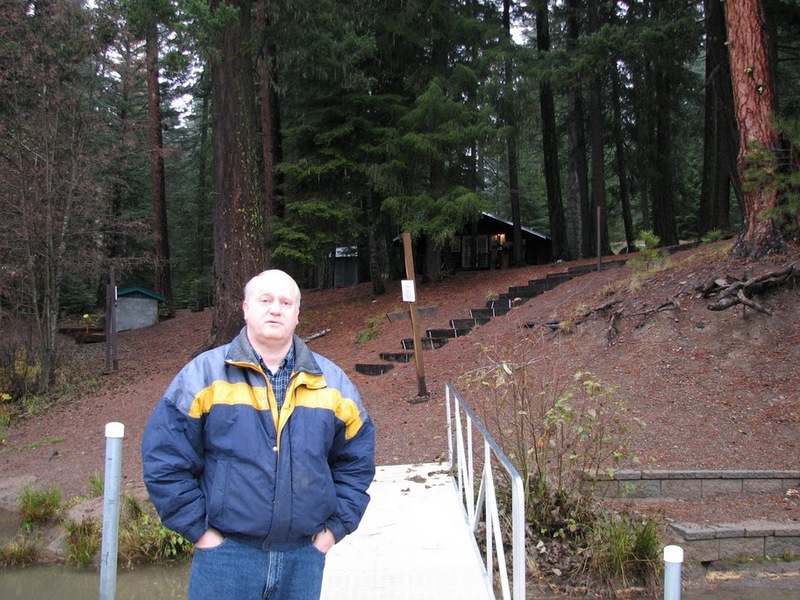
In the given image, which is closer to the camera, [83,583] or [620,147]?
[83,583]

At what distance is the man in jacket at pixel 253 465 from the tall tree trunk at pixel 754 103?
8754 mm

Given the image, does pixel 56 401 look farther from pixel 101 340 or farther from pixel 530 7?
pixel 530 7

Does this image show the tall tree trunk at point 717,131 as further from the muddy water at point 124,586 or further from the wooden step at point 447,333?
the muddy water at point 124,586

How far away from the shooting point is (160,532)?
5.66 m

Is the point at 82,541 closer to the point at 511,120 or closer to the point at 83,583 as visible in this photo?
the point at 83,583

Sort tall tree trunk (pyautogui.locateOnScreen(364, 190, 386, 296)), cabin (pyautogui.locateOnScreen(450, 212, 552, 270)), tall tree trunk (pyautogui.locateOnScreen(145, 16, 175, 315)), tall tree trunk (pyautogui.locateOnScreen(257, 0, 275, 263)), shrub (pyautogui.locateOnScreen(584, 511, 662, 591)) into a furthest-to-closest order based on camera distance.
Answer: cabin (pyautogui.locateOnScreen(450, 212, 552, 270))
tall tree trunk (pyautogui.locateOnScreen(145, 16, 175, 315))
tall tree trunk (pyautogui.locateOnScreen(364, 190, 386, 296))
tall tree trunk (pyautogui.locateOnScreen(257, 0, 275, 263))
shrub (pyautogui.locateOnScreen(584, 511, 662, 591))

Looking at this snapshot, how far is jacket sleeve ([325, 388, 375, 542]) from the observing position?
2.41 meters

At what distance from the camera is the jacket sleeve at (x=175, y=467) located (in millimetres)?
2176

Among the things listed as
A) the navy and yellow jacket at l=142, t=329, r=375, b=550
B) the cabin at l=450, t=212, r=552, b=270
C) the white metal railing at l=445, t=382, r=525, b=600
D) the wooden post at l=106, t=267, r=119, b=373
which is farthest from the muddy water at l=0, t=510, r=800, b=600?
the cabin at l=450, t=212, r=552, b=270

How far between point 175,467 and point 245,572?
41cm

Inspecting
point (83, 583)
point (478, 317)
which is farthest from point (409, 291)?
point (478, 317)

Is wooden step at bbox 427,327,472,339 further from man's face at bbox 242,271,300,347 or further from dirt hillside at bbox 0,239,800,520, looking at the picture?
man's face at bbox 242,271,300,347

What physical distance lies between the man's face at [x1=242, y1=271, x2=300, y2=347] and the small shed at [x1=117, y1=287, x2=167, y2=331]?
69.5ft

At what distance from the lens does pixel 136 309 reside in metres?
22.4
